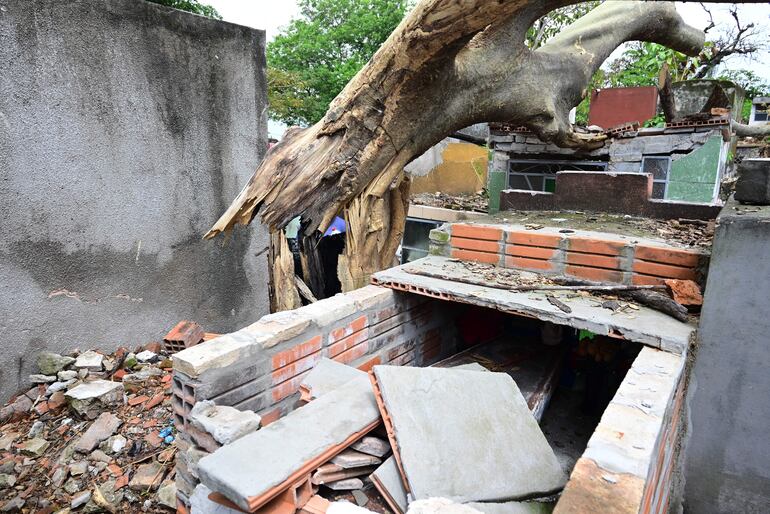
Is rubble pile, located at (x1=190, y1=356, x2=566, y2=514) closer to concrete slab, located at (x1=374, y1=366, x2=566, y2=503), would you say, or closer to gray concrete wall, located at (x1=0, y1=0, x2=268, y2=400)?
concrete slab, located at (x1=374, y1=366, x2=566, y2=503)

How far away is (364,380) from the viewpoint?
265cm

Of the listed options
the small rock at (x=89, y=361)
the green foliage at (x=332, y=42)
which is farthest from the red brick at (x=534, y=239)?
the green foliage at (x=332, y=42)

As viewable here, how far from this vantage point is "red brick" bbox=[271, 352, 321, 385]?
291 centimetres

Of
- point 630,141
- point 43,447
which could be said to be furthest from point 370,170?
point 630,141

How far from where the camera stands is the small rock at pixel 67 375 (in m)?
4.23

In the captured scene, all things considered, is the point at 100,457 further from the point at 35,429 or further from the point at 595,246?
the point at 595,246

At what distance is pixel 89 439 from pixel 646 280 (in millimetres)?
4483

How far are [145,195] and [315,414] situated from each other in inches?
151

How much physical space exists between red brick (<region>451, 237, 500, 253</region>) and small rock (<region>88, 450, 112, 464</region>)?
337cm

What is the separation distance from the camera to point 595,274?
11.5 ft

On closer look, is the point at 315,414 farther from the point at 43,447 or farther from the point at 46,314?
the point at 46,314

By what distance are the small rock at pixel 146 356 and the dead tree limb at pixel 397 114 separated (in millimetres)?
1532

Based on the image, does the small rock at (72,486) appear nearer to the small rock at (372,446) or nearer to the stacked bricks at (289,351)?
the stacked bricks at (289,351)

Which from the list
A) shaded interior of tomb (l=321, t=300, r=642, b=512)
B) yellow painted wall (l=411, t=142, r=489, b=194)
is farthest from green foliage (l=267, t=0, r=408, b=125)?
shaded interior of tomb (l=321, t=300, r=642, b=512)
